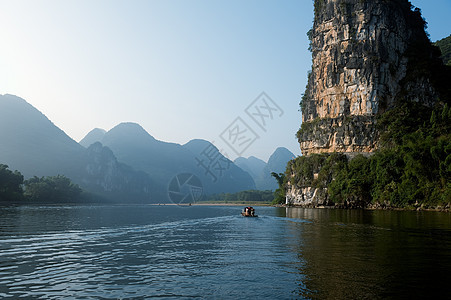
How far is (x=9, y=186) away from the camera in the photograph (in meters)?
97.9

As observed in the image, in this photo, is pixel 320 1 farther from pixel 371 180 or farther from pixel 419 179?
pixel 419 179

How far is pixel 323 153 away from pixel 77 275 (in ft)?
314

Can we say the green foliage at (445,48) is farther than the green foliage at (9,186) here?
Yes

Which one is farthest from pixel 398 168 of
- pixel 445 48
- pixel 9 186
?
pixel 9 186

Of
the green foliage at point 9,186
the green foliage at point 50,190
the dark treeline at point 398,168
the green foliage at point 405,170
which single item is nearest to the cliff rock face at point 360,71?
the dark treeline at point 398,168

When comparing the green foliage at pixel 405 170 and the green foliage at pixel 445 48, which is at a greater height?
the green foliage at pixel 445 48

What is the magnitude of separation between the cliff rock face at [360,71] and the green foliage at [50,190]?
9080 centimetres

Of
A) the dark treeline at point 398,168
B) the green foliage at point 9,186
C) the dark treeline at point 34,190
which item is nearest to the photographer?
the dark treeline at point 398,168

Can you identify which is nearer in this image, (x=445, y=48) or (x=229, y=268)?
(x=229, y=268)

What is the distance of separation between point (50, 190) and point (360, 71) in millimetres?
110832

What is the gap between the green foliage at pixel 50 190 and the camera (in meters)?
115

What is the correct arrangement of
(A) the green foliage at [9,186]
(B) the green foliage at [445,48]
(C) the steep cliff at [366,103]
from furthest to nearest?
(B) the green foliage at [445,48]
(A) the green foliage at [9,186]
(C) the steep cliff at [366,103]

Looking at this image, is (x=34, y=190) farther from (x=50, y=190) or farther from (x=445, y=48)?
(x=445, y=48)

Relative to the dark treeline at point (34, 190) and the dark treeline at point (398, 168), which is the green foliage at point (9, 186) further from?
the dark treeline at point (398, 168)
